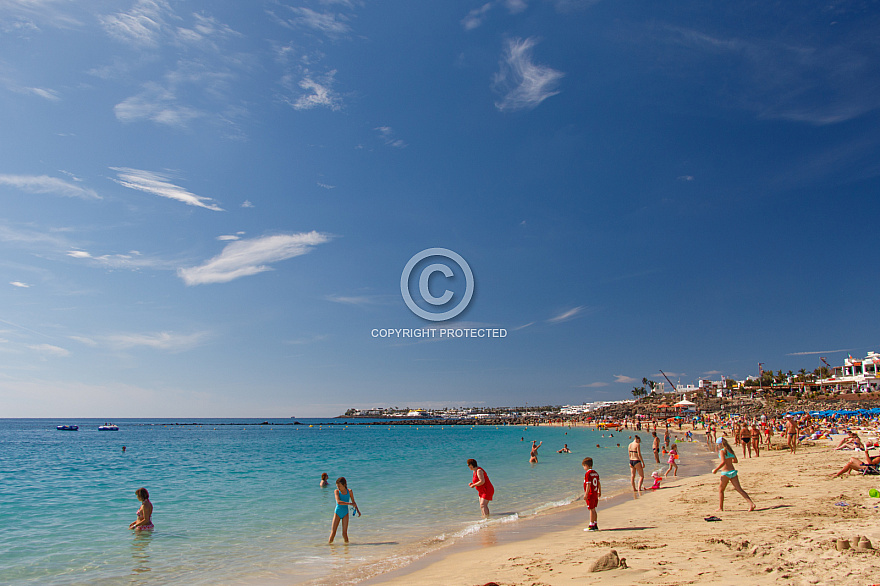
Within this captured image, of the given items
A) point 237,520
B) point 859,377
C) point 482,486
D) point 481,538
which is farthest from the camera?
point 859,377

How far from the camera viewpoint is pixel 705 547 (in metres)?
7.43

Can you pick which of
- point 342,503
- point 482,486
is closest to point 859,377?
point 482,486

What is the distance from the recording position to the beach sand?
5.94 meters

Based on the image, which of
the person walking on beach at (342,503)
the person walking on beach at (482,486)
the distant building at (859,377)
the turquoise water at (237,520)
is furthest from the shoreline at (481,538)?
the distant building at (859,377)

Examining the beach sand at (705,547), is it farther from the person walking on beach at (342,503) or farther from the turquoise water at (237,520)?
the person walking on beach at (342,503)

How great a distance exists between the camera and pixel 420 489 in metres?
19.9

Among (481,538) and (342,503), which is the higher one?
(342,503)

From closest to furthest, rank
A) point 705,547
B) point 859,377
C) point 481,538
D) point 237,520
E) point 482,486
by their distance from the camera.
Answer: point 705,547
point 481,538
point 482,486
point 237,520
point 859,377

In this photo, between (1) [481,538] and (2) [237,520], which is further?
(2) [237,520]

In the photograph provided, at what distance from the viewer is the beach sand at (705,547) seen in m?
5.94

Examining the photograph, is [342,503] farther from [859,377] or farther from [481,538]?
[859,377]

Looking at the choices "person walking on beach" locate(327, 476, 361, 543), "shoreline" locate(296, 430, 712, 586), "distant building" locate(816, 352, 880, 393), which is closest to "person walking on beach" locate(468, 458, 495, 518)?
"shoreline" locate(296, 430, 712, 586)

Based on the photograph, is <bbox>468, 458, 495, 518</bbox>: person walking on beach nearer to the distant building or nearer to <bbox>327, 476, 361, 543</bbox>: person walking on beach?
<bbox>327, 476, 361, 543</bbox>: person walking on beach

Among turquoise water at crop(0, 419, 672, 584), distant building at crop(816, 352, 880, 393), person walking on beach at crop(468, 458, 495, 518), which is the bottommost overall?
turquoise water at crop(0, 419, 672, 584)
